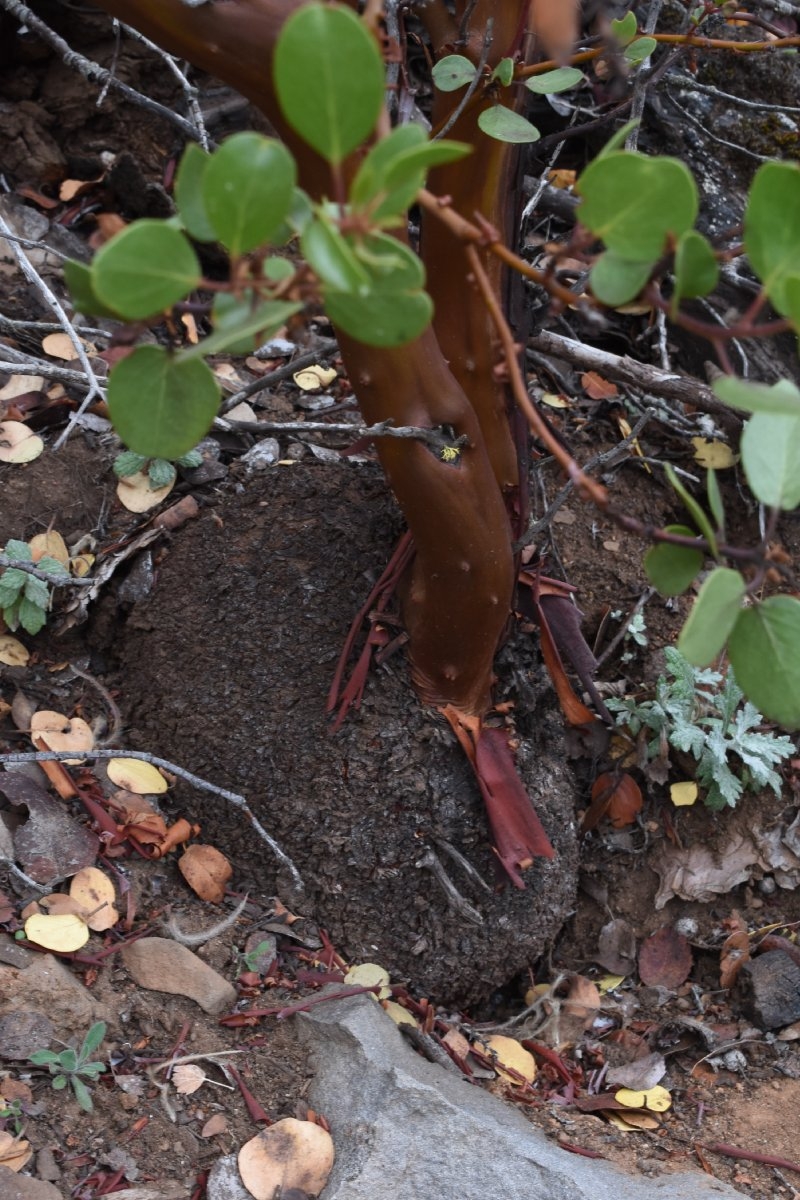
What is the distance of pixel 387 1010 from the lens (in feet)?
5.68

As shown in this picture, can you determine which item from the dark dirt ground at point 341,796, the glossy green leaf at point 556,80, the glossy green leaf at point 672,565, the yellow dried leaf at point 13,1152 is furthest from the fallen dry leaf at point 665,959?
the glossy green leaf at point 556,80

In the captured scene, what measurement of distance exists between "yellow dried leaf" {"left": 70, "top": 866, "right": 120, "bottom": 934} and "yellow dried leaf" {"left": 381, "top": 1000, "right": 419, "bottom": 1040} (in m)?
0.47

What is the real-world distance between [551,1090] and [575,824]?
1.58ft

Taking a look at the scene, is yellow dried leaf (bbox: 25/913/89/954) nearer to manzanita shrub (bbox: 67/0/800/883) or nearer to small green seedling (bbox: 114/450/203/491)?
small green seedling (bbox: 114/450/203/491)

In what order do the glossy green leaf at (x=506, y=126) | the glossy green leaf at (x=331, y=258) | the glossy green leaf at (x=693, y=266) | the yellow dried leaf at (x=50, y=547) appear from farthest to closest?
the yellow dried leaf at (x=50, y=547)
the glossy green leaf at (x=506, y=126)
the glossy green leaf at (x=693, y=266)
the glossy green leaf at (x=331, y=258)

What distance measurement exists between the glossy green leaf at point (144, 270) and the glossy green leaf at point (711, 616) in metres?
0.37

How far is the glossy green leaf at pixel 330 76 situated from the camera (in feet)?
1.86

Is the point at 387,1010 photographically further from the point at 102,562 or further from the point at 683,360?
the point at 683,360

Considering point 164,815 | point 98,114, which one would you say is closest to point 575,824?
point 164,815

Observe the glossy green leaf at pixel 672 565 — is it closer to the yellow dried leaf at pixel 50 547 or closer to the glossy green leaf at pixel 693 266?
the glossy green leaf at pixel 693 266

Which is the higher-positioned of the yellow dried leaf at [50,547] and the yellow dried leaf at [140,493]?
the yellow dried leaf at [140,493]

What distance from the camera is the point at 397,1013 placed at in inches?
68.6

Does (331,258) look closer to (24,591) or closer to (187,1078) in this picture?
(187,1078)

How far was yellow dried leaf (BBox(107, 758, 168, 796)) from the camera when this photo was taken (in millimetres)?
1827
